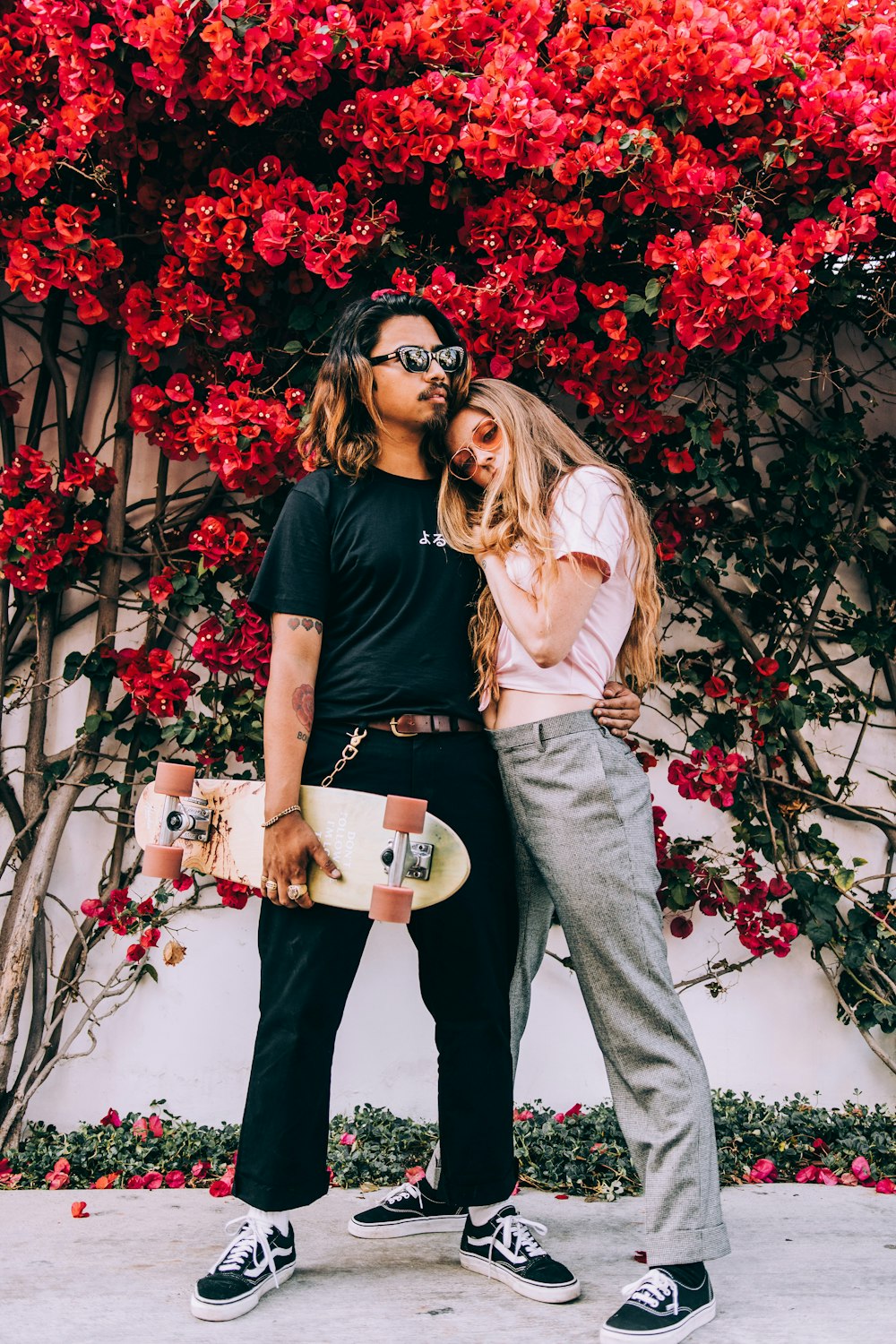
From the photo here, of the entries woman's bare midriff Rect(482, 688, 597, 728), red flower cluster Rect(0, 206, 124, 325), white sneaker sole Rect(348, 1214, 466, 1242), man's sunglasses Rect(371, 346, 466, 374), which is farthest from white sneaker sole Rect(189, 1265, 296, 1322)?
red flower cluster Rect(0, 206, 124, 325)

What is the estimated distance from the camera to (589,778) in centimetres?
204

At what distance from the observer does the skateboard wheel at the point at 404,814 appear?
75.0 inches

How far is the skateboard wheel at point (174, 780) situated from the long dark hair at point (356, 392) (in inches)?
27.4

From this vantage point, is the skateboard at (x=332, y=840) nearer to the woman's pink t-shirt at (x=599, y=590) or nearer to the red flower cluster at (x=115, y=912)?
the woman's pink t-shirt at (x=599, y=590)

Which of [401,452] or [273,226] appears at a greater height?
[273,226]

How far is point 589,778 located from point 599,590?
1.21 ft

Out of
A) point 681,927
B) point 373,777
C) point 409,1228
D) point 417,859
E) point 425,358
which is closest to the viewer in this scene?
point 417,859

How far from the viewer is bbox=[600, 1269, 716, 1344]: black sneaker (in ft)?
6.05

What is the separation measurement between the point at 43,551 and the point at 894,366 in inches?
100

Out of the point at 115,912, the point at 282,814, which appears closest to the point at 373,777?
the point at 282,814

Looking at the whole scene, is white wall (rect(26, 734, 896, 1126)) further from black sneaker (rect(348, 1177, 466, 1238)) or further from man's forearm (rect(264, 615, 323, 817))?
man's forearm (rect(264, 615, 323, 817))

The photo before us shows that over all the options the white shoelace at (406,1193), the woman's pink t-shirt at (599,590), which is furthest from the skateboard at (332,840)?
the white shoelace at (406,1193)

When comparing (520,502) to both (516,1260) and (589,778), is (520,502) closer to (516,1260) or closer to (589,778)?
(589,778)

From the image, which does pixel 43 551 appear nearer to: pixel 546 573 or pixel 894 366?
pixel 546 573
